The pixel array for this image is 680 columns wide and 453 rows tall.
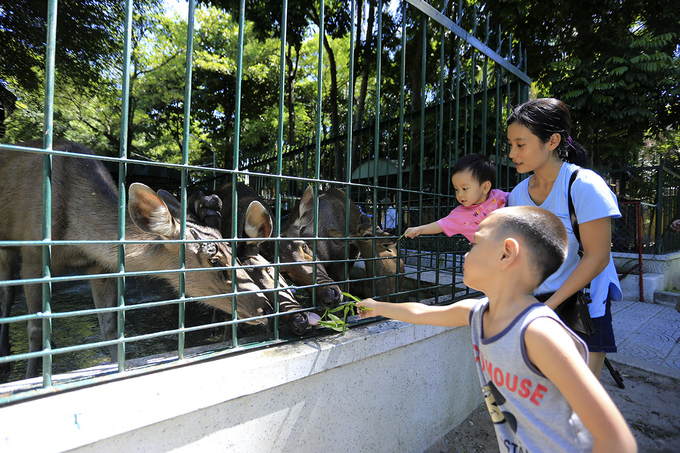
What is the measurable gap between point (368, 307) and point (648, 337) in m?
6.95

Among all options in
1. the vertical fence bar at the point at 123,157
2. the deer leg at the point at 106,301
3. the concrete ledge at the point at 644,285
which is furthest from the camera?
the concrete ledge at the point at 644,285

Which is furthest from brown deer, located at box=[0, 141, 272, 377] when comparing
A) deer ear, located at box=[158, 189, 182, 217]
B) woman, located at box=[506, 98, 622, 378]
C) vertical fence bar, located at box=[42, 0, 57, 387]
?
woman, located at box=[506, 98, 622, 378]

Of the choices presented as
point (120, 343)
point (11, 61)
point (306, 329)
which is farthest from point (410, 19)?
point (120, 343)

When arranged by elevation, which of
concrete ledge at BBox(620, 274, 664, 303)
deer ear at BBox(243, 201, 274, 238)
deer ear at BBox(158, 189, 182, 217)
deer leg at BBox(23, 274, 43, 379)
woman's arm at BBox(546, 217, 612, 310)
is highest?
deer ear at BBox(158, 189, 182, 217)

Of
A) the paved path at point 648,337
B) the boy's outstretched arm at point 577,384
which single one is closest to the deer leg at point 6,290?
the boy's outstretched arm at point 577,384

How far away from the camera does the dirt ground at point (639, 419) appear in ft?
11.4

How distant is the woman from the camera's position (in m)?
2.18

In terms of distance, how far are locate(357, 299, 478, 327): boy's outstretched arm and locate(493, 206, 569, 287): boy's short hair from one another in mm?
491

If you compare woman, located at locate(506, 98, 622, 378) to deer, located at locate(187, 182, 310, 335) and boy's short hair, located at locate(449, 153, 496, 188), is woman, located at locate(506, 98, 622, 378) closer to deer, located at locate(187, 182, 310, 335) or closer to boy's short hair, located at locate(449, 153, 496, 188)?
boy's short hair, located at locate(449, 153, 496, 188)

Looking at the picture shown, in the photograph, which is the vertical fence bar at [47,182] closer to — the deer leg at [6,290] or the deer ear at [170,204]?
the deer ear at [170,204]

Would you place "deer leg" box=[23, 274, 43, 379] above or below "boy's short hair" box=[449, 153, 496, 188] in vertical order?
below

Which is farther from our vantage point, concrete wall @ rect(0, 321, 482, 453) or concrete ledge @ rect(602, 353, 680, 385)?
concrete ledge @ rect(602, 353, 680, 385)

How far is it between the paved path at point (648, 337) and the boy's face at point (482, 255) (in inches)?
198

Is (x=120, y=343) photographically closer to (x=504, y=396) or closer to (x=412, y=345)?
(x=504, y=396)
